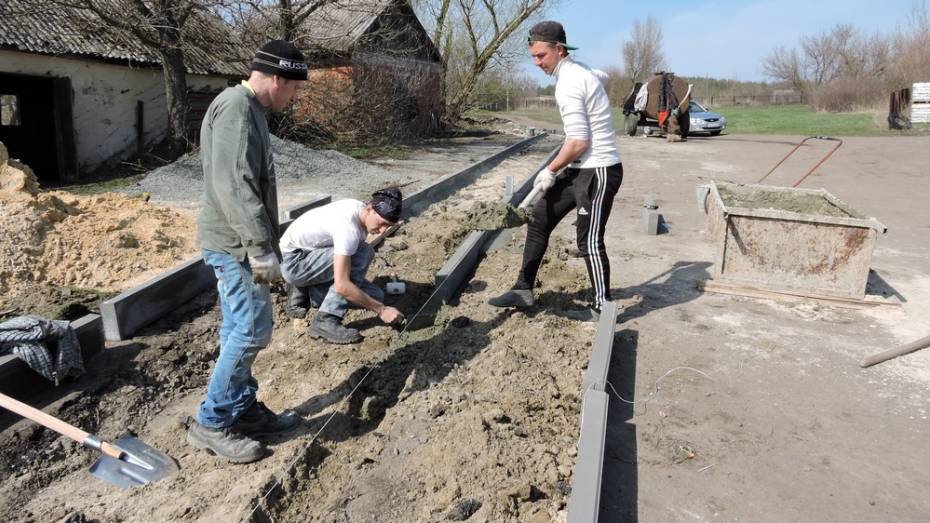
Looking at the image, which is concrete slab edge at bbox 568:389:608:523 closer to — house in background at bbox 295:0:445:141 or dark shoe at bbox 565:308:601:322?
dark shoe at bbox 565:308:601:322

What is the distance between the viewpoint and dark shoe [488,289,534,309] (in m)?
4.89

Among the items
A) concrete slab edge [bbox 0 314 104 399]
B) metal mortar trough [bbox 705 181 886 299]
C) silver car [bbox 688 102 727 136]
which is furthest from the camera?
silver car [bbox 688 102 727 136]

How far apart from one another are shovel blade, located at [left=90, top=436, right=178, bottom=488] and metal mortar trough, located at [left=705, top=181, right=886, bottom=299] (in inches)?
176

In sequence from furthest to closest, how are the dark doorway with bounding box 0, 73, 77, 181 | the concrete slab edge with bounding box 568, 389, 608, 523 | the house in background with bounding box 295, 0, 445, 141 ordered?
the house in background with bounding box 295, 0, 445, 141 → the dark doorway with bounding box 0, 73, 77, 181 → the concrete slab edge with bounding box 568, 389, 608, 523

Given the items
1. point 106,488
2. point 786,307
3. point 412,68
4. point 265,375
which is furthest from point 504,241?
point 412,68

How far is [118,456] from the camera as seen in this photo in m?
2.88

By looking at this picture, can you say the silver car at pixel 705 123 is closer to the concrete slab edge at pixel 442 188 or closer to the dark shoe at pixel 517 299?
the concrete slab edge at pixel 442 188

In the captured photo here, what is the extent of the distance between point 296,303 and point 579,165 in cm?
233

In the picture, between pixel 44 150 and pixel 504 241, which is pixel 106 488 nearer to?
pixel 504 241

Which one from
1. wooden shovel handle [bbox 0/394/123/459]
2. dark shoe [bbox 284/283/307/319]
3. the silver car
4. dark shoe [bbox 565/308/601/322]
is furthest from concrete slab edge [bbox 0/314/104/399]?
the silver car

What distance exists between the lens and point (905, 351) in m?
4.18

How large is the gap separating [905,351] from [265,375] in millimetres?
4130

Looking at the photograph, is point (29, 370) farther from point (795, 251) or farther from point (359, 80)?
point (359, 80)

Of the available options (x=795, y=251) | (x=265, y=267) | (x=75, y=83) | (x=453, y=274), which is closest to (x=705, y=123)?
(x=75, y=83)
